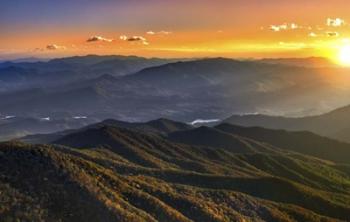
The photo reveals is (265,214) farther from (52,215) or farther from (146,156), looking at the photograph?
(146,156)

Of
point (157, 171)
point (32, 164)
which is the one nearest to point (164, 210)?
point (32, 164)

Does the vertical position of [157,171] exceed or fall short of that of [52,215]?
it falls short

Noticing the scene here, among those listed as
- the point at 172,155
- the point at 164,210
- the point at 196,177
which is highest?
the point at 164,210

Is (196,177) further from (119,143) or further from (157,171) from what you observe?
(119,143)

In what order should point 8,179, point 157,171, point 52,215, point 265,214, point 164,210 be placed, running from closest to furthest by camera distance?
point 52,215
point 8,179
point 164,210
point 265,214
point 157,171

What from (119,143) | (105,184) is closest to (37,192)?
(105,184)

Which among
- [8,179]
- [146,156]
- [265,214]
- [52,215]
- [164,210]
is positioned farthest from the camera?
[146,156]

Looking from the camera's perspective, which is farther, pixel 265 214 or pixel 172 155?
pixel 172 155

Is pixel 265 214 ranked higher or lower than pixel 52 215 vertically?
lower

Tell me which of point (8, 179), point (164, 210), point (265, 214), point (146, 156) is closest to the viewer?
point (8, 179)
